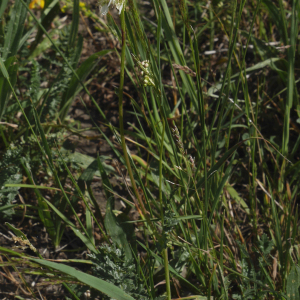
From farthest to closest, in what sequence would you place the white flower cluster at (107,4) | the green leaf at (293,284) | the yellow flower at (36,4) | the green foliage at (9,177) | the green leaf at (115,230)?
the yellow flower at (36,4) → the green foliage at (9,177) → the green leaf at (115,230) → the green leaf at (293,284) → the white flower cluster at (107,4)

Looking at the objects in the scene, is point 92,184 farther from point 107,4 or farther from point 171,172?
point 107,4

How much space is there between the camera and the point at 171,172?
1.61 m

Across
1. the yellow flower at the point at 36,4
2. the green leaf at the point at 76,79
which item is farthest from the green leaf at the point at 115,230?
the yellow flower at the point at 36,4

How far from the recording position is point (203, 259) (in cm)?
145

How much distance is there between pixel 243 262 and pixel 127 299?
2.04 feet

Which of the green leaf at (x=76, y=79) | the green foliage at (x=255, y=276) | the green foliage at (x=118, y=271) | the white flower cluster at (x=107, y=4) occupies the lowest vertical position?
the green foliage at (x=255, y=276)

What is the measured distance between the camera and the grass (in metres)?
1.34

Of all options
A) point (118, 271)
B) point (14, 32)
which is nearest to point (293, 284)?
point (118, 271)

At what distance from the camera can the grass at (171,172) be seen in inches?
52.8

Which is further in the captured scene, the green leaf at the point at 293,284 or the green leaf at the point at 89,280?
the green leaf at the point at 293,284

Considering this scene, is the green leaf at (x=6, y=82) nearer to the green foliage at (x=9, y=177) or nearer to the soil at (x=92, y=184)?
the green foliage at (x=9, y=177)

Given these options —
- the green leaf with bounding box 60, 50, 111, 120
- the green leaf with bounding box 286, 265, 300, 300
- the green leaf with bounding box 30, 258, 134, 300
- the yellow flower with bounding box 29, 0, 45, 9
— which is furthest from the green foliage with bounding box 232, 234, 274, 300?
the yellow flower with bounding box 29, 0, 45, 9

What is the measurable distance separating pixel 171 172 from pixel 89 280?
0.68m

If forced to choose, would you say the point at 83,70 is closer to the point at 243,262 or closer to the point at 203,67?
the point at 203,67
